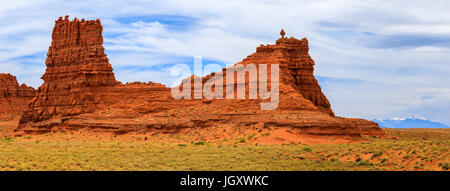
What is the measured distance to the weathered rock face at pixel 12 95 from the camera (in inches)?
4437

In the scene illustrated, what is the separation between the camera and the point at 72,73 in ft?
223

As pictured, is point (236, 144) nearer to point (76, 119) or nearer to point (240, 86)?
point (240, 86)

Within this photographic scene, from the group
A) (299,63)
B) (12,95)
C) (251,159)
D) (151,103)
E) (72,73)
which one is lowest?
(251,159)

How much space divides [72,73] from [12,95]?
57436mm

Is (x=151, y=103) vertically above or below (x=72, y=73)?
below

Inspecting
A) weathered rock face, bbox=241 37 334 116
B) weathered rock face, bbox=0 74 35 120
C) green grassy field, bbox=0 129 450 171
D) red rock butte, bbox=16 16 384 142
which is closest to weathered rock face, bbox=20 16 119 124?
red rock butte, bbox=16 16 384 142

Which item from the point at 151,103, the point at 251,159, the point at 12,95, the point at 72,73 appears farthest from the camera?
the point at 12,95

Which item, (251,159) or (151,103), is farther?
(151,103)

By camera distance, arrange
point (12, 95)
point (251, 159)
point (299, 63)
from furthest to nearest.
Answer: point (12, 95)
point (299, 63)
point (251, 159)

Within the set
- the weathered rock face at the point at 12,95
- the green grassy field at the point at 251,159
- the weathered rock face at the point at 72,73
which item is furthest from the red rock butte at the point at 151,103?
the weathered rock face at the point at 12,95

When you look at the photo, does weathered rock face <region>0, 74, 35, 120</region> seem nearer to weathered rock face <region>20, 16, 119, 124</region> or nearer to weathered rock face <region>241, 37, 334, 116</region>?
weathered rock face <region>20, 16, 119, 124</region>

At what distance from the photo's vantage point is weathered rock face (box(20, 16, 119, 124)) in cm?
6625

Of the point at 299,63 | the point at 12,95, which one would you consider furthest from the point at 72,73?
the point at 12,95

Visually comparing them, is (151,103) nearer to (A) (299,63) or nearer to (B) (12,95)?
(A) (299,63)
